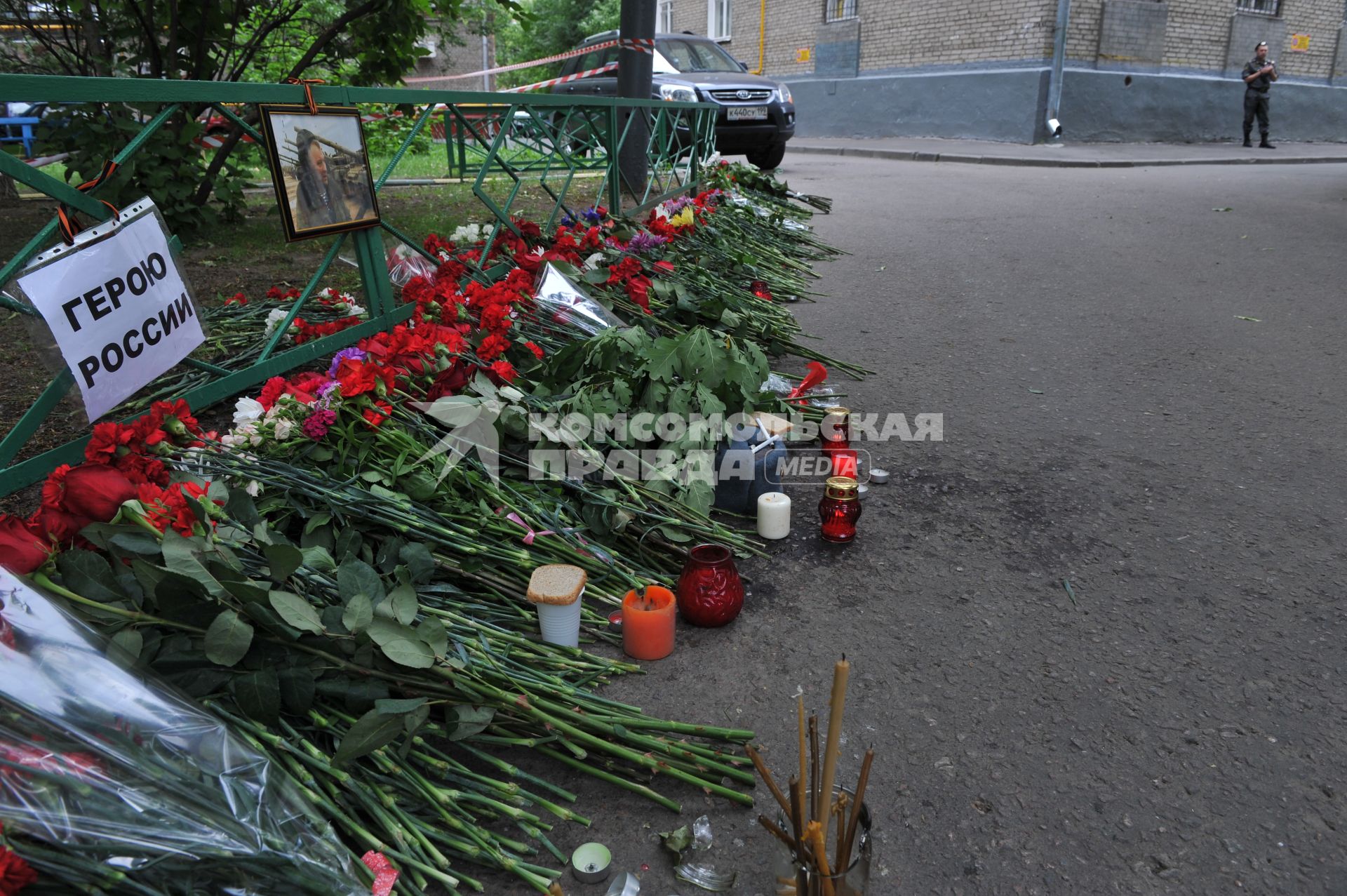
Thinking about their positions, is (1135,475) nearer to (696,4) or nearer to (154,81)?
(154,81)

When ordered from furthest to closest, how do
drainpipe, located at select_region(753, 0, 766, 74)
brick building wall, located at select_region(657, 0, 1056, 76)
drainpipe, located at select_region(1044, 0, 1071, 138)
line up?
drainpipe, located at select_region(753, 0, 766, 74), brick building wall, located at select_region(657, 0, 1056, 76), drainpipe, located at select_region(1044, 0, 1071, 138)

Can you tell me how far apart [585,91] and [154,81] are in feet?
33.3

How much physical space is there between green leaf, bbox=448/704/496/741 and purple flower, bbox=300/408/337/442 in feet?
2.96

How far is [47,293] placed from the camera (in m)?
1.91

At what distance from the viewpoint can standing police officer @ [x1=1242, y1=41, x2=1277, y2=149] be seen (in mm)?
15586

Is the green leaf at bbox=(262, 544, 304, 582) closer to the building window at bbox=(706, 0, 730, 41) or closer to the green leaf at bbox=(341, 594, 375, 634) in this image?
the green leaf at bbox=(341, 594, 375, 634)

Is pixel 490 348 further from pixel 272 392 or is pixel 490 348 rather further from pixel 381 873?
pixel 381 873

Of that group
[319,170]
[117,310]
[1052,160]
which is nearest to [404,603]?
[117,310]

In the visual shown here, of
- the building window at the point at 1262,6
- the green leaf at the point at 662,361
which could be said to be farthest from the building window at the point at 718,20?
the green leaf at the point at 662,361

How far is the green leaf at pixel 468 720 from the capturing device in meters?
1.77

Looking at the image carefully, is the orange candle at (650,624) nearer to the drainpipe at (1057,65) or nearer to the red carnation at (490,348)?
the red carnation at (490,348)

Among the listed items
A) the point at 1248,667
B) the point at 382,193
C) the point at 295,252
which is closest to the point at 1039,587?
the point at 1248,667

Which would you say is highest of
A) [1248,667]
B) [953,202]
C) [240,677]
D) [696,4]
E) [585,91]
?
[696,4]

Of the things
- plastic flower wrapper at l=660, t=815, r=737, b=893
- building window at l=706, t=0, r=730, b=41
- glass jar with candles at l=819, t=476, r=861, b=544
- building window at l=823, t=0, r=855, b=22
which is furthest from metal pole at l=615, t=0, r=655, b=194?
building window at l=706, t=0, r=730, b=41
